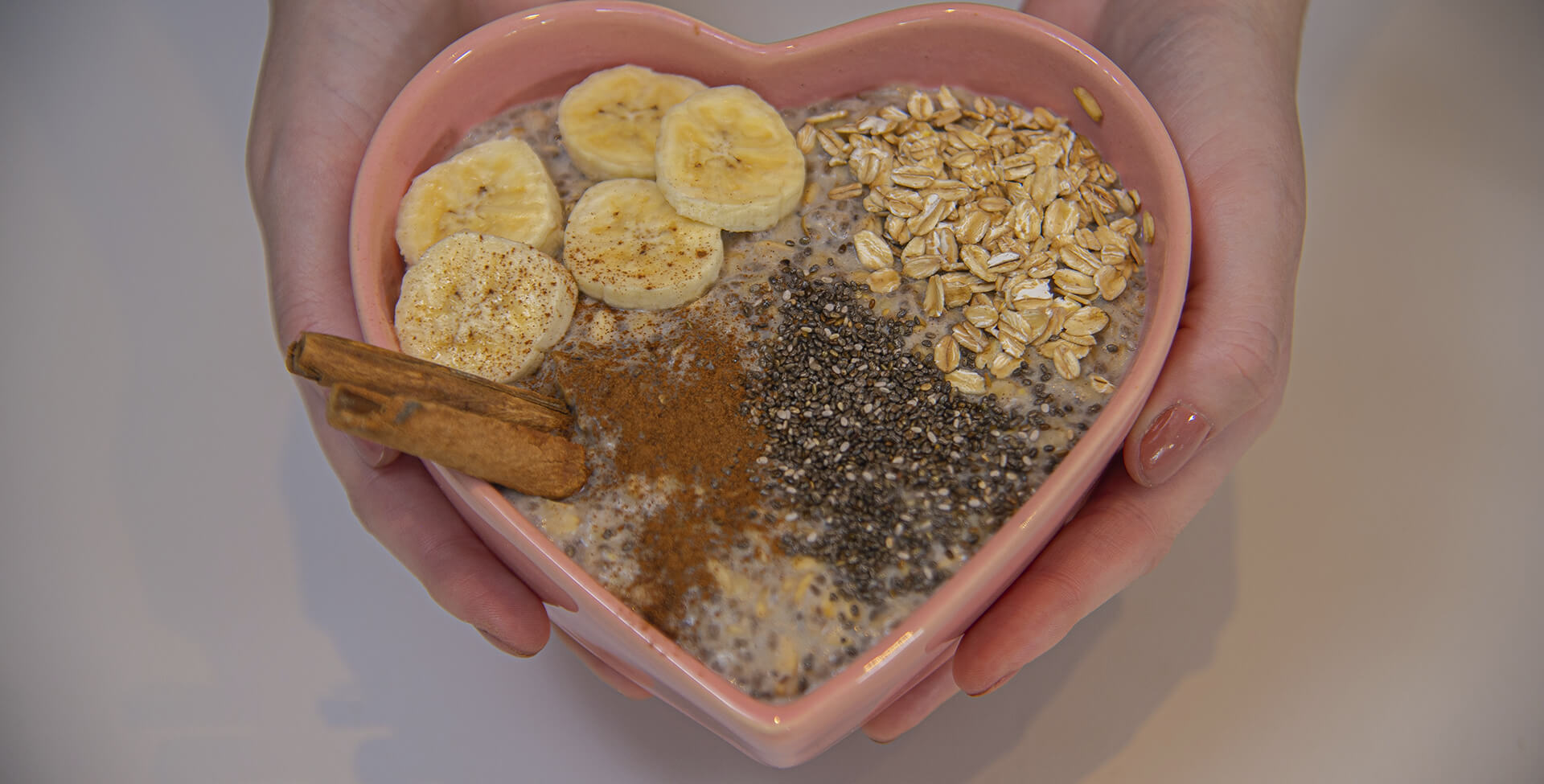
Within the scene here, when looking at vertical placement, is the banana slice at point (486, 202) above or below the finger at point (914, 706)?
above

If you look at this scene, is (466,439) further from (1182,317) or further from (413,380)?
(1182,317)

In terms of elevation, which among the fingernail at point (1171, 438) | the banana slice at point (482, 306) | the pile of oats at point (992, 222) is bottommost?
the fingernail at point (1171, 438)

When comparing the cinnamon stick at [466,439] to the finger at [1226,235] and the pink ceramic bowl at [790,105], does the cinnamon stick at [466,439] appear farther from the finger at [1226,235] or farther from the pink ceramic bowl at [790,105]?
the finger at [1226,235]

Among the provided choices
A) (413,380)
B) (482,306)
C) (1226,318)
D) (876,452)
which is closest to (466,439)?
(413,380)

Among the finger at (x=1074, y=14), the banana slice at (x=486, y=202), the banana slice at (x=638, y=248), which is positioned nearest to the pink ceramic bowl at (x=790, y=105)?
the banana slice at (x=486, y=202)

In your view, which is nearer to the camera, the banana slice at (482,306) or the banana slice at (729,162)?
the banana slice at (482,306)

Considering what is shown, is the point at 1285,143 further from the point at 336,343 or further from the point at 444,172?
the point at 336,343

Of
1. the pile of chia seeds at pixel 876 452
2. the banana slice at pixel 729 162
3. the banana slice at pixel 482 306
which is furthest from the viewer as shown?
the banana slice at pixel 729 162

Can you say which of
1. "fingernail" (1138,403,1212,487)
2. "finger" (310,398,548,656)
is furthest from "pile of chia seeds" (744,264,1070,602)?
"finger" (310,398,548,656)
